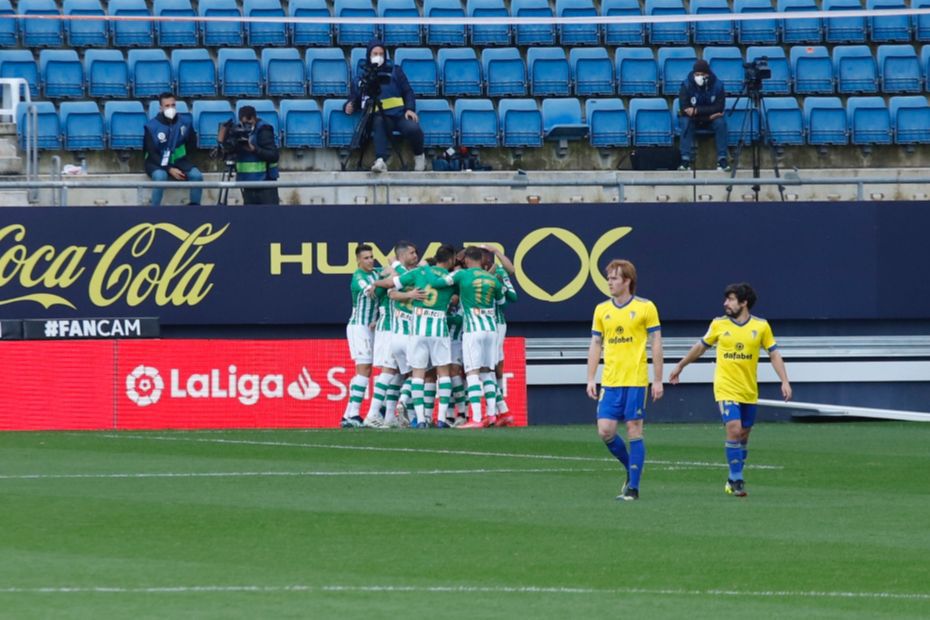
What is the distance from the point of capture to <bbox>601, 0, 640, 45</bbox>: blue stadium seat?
95.1ft

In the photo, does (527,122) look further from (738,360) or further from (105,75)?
(738,360)

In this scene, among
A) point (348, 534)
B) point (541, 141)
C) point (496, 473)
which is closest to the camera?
point (348, 534)

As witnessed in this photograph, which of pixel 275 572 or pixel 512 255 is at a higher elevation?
pixel 512 255

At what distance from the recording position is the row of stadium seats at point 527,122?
1016 inches

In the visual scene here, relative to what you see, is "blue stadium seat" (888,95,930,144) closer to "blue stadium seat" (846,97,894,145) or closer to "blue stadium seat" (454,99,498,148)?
"blue stadium seat" (846,97,894,145)

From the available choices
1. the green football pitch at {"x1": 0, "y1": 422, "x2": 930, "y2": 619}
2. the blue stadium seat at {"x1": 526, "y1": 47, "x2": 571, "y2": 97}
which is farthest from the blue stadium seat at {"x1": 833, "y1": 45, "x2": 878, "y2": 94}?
the green football pitch at {"x1": 0, "y1": 422, "x2": 930, "y2": 619}

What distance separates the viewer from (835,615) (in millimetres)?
8406

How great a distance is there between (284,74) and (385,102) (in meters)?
2.68

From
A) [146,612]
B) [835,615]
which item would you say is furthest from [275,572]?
[835,615]

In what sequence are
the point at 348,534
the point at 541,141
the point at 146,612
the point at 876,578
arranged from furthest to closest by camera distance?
the point at 541,141 < the point at 348,534 < the point at 876,578 < the point at 146,612

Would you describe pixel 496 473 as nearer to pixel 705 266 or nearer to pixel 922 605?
pixel 922 605

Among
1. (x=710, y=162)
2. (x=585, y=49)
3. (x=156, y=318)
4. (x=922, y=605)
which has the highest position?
(x=585, y=49)

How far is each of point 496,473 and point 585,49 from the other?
13.9 m

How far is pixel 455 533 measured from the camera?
1142 cm
